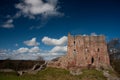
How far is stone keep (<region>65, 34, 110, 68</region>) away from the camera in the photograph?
48938mm

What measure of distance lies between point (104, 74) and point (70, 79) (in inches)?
354

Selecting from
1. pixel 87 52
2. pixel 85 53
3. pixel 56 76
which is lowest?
pixel 56 76

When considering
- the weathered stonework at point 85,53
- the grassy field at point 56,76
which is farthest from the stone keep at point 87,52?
the grassy field at point 56,76

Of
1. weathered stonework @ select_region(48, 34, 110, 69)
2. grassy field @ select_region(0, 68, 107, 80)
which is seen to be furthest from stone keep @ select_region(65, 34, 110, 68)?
grassy field @ select_region(0, 68, 107, 80)

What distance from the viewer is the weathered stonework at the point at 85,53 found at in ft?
160

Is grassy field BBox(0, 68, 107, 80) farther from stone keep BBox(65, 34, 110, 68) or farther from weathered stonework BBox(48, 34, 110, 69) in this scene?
stone keep BBox(65, 34, 110, 68)

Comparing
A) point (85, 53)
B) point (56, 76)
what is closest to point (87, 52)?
point (85, 53)

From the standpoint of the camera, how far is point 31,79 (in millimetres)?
36906

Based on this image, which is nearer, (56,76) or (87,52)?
(56,76)

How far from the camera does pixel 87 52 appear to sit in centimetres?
4969

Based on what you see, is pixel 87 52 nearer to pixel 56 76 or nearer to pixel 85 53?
pixel 85 53

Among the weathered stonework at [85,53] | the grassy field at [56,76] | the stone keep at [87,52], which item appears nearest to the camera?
the grassy field at [56,76]

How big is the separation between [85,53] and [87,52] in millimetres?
625

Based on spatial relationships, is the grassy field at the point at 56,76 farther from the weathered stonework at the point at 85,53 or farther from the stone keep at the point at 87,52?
the stone keep at the point at 87,52
